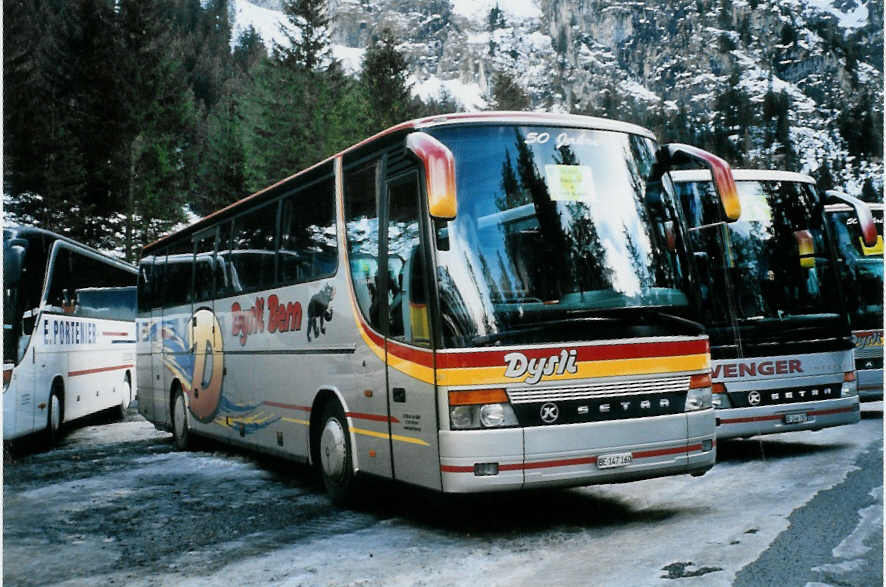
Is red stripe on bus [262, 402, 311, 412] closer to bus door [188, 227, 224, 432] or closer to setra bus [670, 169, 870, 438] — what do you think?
bus door [188, 227, 224, 432]

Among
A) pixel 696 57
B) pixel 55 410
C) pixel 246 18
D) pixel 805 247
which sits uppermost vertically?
pixel 696 57

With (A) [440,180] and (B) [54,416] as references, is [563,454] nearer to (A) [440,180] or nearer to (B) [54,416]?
(A) [440,180]

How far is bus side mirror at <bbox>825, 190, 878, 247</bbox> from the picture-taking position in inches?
403

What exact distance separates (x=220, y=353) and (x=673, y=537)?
7031mm

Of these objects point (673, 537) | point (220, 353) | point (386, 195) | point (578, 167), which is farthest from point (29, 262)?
point (673, 537)

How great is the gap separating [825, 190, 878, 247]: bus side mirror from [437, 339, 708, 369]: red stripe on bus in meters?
3.87

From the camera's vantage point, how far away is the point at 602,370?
690 cm

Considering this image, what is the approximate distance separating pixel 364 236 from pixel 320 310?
120 centimetres

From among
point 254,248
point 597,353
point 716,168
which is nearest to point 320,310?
point 254,248

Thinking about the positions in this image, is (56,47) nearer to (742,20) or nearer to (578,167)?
(578,167)

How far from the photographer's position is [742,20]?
68.2 m

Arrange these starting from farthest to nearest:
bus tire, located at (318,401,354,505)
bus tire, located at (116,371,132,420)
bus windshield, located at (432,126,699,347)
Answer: bus tire, located at (116,371,132,420)
bus tire, located at (318,401,354,505)
bus windshield, located at (432,126,699,347)

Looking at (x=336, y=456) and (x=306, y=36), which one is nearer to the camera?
(x=336, y=456)

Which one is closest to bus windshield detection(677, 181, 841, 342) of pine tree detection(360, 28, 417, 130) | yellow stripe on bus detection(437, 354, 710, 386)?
yellow stripe on bus detection(437, 354, 710, 386)
